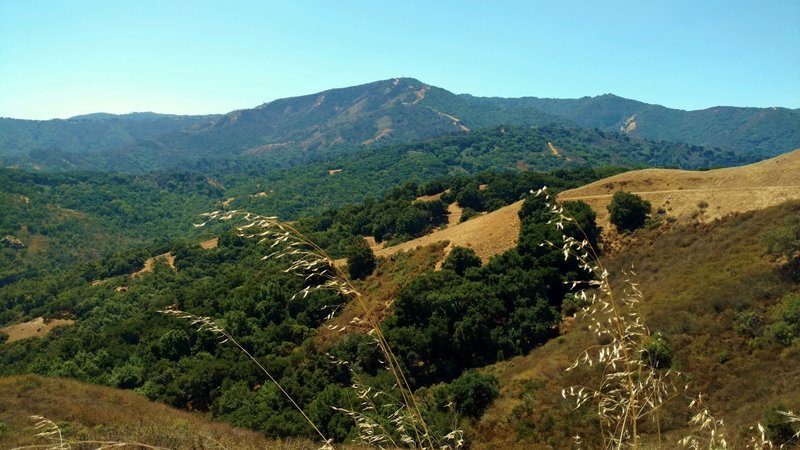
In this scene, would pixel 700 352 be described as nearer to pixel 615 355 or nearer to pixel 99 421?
pixel 615 355

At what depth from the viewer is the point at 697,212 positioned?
1475 inches

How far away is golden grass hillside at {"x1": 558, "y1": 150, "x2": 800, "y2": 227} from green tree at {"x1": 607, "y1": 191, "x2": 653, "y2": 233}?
92 centimetres

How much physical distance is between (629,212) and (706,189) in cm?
682

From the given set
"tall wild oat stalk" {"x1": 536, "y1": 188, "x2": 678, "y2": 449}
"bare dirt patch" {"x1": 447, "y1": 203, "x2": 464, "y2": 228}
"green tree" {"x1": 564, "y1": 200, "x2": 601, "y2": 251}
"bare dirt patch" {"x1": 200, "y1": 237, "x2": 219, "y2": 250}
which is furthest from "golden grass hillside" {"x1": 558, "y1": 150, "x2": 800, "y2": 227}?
"bare dirt patch" {"x1": 200, "y1": 237, "x2": 219, "y2": 250}

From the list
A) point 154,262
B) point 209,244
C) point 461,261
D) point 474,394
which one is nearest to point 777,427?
point 474,394

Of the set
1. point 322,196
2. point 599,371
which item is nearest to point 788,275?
point 599,371

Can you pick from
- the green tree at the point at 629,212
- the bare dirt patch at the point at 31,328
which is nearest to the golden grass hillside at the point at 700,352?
the green tree at the point at 629,212

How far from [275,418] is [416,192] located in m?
62.8

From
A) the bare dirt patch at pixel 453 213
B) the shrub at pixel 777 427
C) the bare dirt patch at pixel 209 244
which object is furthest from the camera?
the bare dirt patch at pixel 209 244

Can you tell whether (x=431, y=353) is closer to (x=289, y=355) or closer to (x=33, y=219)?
(x=289, y=355)

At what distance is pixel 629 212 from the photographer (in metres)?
40.4

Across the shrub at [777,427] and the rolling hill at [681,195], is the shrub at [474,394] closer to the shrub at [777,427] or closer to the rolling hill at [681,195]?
the shrub at [777,427]

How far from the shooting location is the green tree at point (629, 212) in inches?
1590

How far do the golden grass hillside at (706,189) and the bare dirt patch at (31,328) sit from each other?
6878cm
